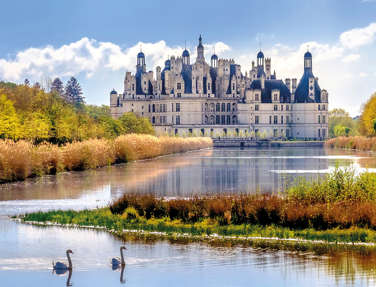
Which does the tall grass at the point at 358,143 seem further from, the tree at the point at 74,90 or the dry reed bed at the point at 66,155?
the tree at the point at 74,90

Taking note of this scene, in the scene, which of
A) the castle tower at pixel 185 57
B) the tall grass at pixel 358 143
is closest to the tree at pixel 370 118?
the tall grass at pixel 358 143

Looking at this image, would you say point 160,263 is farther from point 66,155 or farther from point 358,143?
point 358,143

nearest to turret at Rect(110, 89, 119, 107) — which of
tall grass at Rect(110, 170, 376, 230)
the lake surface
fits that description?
the lake surface

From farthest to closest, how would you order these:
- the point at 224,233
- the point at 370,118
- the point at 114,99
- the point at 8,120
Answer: the point at 114,99
the point at 370,118
the point at 8,120
the point at 224,233

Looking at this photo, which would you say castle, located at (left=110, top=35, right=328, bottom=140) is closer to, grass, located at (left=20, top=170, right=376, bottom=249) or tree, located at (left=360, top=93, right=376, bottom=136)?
tree, located at (left=360, top=93, right=376, bottom=136)

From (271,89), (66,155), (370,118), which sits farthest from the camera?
(271,89)

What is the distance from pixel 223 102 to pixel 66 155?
122 meters

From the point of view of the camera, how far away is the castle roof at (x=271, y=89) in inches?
6339

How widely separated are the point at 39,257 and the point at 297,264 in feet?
17.4

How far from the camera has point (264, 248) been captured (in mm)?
16359

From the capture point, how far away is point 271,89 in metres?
162

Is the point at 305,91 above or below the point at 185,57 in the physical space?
below

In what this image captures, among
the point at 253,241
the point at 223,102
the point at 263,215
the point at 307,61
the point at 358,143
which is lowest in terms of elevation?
the point at 253,241

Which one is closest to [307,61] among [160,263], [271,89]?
[271,89]
